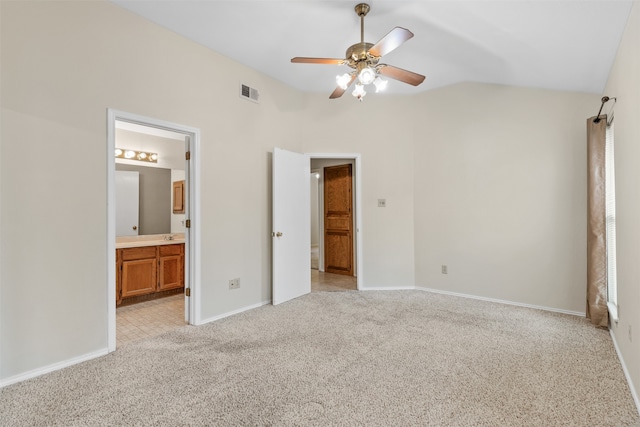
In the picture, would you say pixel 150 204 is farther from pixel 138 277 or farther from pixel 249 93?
pixel 249 93

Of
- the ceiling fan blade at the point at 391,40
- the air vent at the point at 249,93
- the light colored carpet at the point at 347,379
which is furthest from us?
the air vent at the point at 249,93

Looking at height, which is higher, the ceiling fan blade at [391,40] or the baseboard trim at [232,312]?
the ceiling fan blade at [391,40]

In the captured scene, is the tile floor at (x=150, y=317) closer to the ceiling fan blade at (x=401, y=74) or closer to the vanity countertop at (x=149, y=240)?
the vanity countertop at (x=149, y=240)

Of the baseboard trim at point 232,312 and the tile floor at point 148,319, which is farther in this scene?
the baseboard trim at point 232,312

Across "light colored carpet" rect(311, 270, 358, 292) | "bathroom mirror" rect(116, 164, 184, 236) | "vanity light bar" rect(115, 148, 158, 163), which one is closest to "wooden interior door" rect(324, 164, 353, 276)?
"light colored carpet" rect(311, 270, 358, 292)

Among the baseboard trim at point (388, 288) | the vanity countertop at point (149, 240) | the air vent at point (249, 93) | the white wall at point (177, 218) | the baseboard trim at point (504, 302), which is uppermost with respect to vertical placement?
the air vent at point (249, 93)

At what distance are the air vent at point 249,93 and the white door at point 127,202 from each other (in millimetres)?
2209

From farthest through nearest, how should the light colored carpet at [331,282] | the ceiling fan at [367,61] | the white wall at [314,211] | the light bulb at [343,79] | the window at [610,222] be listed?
the white wall at [314,211], the light colored carpet at [331,282], the window at [610,222], the light bulb at [343,79], the ceiling fan at [367,61]

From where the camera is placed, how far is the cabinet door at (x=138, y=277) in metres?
3.99

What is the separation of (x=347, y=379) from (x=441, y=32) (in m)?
3.02

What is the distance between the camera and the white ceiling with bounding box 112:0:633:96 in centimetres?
241

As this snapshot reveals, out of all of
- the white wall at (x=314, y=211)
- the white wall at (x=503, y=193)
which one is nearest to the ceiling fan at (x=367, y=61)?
Answer: the white wall at (x=503, y=193)

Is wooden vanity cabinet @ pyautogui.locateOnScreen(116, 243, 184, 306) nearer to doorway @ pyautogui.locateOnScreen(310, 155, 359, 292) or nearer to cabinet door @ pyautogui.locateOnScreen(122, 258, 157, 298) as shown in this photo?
cabinet door @ pyautogui.locateOnScreen(122, 258, 157, 298)

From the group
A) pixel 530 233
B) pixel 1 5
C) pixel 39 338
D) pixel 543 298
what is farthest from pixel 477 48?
pixel 39 338
